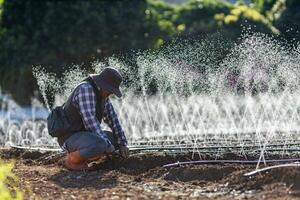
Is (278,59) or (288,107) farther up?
(278,59)

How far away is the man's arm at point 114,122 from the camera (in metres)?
7.44

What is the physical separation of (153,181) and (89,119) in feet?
3.67

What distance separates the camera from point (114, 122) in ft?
24.6

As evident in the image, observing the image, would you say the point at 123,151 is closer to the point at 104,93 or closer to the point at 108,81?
the point at 104,93

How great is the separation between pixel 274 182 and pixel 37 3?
14099 millimetres

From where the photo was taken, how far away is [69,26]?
18094mm

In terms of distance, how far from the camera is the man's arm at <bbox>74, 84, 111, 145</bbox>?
6.89m

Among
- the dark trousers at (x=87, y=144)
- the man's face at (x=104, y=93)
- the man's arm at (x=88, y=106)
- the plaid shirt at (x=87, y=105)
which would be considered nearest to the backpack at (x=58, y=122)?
the dark trousers at (x=87, y=144)

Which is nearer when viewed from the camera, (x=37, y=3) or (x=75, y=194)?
(x=75, y=194)

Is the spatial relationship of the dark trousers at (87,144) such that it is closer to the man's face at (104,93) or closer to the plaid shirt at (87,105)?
the plaid shirt at (87,105)

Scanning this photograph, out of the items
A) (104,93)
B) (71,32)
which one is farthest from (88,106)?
(71,32)

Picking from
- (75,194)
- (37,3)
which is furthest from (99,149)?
(37,3)

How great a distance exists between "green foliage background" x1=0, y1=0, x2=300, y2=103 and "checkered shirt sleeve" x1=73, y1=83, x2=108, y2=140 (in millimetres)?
10512

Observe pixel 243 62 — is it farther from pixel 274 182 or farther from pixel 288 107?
pixel 274 182
